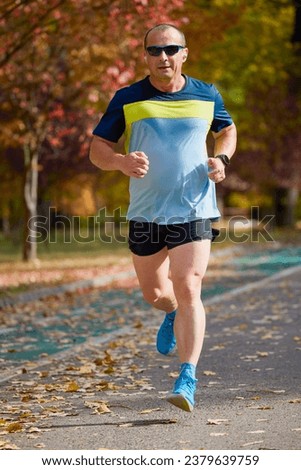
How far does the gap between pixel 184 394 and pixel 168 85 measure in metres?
1.89

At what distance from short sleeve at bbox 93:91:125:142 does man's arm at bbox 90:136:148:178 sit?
0.16ft

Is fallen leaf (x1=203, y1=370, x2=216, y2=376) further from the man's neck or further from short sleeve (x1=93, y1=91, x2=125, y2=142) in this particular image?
the man's neck

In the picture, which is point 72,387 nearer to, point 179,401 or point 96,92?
point 179,401

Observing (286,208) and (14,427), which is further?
(286,208)

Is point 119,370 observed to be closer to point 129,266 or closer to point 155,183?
point 155,183

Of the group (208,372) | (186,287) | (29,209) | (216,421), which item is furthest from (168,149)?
(29,209)

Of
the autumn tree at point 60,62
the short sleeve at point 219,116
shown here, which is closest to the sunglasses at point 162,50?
the short sleeve at point 219,116

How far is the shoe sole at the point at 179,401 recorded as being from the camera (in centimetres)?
714

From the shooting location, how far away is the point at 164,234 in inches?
302

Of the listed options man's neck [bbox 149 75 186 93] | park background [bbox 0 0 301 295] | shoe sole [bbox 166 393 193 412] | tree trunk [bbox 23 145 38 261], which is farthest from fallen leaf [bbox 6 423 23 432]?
tree trunk [bbox 23 145 38 261]

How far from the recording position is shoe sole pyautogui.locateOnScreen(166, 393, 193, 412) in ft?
23.4

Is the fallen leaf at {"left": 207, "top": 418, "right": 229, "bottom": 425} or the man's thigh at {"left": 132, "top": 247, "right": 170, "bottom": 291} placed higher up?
the man's thigh at {"left": 132, "top": 247, "right": 170, "bottom": 291}

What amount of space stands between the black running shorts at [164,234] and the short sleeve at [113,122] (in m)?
0.56

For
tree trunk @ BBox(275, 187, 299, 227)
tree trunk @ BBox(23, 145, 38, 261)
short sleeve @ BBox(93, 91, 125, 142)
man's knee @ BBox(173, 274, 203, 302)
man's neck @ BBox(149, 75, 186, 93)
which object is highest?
man's neck @ BBox(149, 75, 186, 93)
